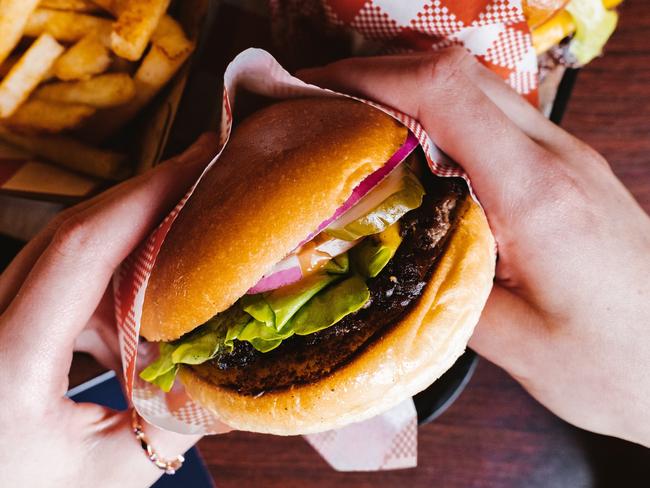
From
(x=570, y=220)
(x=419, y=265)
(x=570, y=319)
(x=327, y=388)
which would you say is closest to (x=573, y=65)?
(x=570, y=220)

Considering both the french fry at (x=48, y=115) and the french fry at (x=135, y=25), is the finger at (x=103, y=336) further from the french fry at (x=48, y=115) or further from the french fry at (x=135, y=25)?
the french fry at (x=135, y=25)

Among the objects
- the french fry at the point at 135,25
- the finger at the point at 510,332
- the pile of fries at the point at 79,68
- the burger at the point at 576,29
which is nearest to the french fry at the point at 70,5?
the pile of fries at the point at 79,68

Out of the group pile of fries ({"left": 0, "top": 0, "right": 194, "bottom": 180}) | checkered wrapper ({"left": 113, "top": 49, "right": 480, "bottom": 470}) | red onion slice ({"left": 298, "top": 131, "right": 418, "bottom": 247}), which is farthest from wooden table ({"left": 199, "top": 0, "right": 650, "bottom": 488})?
pile of fries ({"left": 0, "top": 0, "right": 194, "bottom": 180})

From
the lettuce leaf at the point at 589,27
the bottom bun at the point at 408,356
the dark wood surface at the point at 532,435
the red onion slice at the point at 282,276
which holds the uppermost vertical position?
the lettuce leaf at the point at 589,27

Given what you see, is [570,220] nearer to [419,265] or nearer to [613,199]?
[613,199]

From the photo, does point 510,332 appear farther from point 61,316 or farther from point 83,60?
point 83,60

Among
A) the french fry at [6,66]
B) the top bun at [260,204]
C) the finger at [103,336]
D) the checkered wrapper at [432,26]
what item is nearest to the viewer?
the top bun at [260,204]

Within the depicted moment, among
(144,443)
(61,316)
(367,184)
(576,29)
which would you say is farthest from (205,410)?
(576,29)
